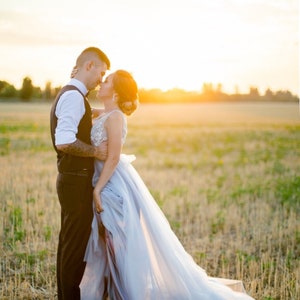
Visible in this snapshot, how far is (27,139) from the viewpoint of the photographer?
89.1ft

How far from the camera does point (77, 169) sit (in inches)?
205

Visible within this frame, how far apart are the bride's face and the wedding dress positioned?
0.26 metres

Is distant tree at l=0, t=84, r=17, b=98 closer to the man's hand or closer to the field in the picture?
the field

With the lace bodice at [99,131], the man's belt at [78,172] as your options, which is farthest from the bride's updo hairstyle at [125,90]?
the man's belt at [78,172]

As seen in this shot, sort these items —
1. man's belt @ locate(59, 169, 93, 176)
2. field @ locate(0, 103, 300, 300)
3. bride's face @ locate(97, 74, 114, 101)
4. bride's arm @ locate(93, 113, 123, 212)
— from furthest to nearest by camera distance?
field @ locate(0, 103, 300, 300) → bride's face @ locate(97, 74, 114, 101) → bride's arm @ locate(93, 113, 123, 212) → man's belt @ locate(59, 169, 93, 176)

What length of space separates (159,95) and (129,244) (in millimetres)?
86356

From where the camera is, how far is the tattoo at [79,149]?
4984 millimetres

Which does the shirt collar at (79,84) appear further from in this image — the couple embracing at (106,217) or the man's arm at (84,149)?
the man's arm at (84,149)

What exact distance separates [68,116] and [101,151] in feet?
1.83

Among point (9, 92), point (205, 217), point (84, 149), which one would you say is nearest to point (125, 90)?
point (84, 149)

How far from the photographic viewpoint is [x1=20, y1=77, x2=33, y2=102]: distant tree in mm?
83312

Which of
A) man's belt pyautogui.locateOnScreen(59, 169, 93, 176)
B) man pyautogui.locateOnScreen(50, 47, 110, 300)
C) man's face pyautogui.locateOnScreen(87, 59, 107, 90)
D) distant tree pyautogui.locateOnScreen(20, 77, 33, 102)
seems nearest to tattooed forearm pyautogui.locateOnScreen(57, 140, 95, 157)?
man pyautogui.locateOnScreen(50, 47, 110, 300)

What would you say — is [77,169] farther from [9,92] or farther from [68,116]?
[9,92]

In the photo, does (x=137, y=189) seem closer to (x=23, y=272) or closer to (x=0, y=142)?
(x=23, y=272)
